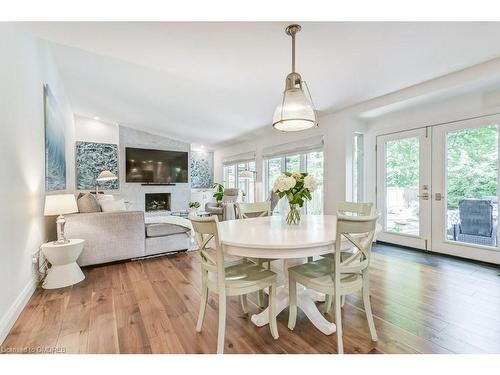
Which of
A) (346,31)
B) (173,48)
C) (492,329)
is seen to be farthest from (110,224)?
(492,329)

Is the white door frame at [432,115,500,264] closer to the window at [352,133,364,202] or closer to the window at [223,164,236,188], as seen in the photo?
the window at [352,133,364,202]

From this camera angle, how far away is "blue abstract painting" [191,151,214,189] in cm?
810

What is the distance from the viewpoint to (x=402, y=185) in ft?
13.4

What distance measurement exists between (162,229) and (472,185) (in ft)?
14.4

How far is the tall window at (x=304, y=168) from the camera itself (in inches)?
191

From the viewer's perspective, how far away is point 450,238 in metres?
3.55

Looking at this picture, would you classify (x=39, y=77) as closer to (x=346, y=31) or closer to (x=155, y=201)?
(x=346, y=31)

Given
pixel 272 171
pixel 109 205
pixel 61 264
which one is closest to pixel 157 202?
pixel 272 171

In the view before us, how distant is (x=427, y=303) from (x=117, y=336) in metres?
2.55

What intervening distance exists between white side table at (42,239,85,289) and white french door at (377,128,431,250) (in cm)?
462

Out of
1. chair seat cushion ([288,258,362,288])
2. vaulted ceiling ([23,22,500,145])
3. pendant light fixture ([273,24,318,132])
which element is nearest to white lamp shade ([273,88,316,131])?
pendant light fixture ([273,24,318,132])

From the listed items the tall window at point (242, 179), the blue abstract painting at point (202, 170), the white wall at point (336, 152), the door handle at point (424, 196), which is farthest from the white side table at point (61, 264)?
the blue abstract painting at point (202, 170)

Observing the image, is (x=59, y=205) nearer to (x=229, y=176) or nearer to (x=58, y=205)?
(x=58, y=205)

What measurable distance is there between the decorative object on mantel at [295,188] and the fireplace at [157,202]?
233 inches
